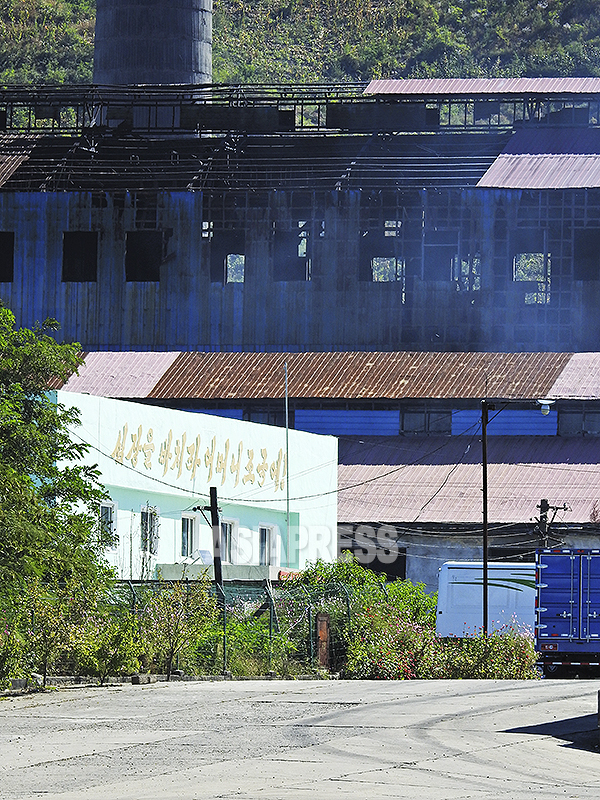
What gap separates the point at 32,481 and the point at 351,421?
27801 millimetres

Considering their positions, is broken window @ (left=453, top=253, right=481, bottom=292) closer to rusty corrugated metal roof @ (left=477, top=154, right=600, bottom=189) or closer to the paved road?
rusty corrugated metal roof @ (left=477, top=154, right=600, bottom=189)

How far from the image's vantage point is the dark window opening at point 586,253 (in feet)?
183

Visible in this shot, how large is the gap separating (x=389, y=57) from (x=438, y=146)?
89768 millimetres

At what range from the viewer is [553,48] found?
14838 cm

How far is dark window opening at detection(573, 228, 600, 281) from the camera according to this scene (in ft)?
183

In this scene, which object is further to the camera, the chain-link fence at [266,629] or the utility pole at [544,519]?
the utility pole at [544,519]

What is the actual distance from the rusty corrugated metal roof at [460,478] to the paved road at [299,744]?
21.1 m

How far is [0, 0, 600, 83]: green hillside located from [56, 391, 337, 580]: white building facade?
97.2 m

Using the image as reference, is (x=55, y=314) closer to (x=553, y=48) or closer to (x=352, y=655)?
(x=352, y=655)

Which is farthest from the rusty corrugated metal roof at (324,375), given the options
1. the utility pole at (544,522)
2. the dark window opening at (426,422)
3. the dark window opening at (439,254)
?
the utility pole at (544,522)

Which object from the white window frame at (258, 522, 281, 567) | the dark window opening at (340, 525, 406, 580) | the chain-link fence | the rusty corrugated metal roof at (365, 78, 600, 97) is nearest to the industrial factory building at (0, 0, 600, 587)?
the rusty corrugated metal roof at (365, 78, 600, 97)

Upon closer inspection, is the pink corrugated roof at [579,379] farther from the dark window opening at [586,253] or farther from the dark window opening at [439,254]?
the dark window opening at [439,254]

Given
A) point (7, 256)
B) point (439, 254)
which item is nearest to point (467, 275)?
point (439, 254)

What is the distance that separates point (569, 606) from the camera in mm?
29828
